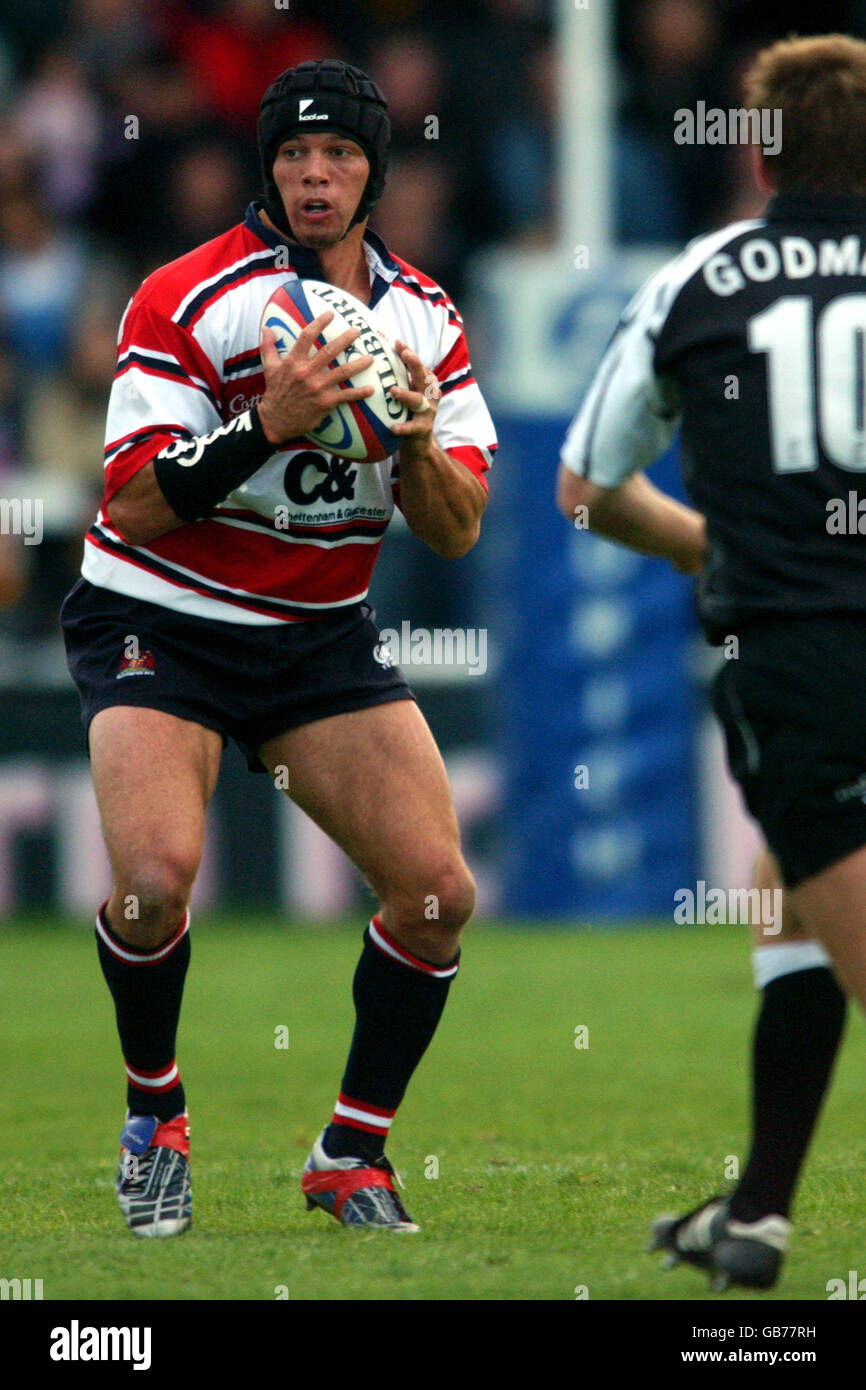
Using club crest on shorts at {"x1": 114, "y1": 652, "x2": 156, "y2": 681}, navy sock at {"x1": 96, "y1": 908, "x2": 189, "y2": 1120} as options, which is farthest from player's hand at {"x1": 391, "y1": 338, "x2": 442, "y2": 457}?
navy sock at {"x1": 96, "y1": 908, "x2": 189, "y2": 1120}

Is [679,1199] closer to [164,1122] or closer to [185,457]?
[164,1122]

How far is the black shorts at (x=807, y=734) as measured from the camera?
330 centimetres

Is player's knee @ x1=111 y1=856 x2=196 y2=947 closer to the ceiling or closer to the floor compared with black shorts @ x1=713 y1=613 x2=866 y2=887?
closer to the floor

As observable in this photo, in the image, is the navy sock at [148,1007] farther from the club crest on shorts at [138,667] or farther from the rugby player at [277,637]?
the club crest on shorts at [138,667]

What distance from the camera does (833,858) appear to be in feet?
10.8

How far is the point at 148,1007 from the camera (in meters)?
4.50

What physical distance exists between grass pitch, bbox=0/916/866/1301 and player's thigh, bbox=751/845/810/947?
1.98ft

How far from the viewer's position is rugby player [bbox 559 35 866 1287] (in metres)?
3.31

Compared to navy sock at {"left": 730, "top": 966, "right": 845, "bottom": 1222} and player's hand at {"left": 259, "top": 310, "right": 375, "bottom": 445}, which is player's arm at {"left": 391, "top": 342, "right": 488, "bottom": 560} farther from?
navy sock at {"left": 730, "top": 966, "right": 845, "bottom": 1222}

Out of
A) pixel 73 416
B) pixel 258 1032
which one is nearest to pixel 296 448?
pixel 258 1032

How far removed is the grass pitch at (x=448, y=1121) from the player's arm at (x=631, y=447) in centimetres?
135

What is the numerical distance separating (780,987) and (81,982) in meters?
5.66

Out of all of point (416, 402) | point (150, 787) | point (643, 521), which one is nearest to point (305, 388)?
point (416, 402)

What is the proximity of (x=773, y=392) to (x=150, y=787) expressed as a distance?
1.64 meters
